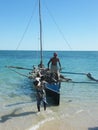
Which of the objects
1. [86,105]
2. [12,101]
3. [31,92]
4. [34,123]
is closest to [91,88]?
[31,92]

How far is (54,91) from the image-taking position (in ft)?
51.7

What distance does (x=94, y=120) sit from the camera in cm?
1238

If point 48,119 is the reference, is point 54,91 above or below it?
above

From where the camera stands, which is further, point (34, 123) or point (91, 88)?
point (91, 88)

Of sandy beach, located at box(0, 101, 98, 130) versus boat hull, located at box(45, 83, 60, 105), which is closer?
sandy beach, located at box(0, 101, 98, 130)

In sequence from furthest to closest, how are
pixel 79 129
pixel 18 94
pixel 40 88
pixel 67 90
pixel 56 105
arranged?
pixel 67 90 → pixel 18 94 → pixel 56 105 → pixel 40 88 → pixel 79 129

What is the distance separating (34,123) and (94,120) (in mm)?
2761

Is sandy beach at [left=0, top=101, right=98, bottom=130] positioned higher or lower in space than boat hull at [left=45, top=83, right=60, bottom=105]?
lower

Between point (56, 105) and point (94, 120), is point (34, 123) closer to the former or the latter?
point (94, 120)

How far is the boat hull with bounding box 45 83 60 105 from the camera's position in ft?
50.7

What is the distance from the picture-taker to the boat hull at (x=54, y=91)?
15.5 metres

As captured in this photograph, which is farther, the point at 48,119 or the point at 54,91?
the point at 54,91

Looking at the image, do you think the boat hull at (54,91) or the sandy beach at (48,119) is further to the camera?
the boat hull at (54,91)

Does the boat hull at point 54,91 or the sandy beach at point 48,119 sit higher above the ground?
the boat hull at point 54,91
